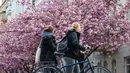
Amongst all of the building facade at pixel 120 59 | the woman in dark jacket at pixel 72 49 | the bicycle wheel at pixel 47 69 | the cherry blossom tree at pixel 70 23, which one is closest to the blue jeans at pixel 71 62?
the woman in dark jacket at pixel 72 49

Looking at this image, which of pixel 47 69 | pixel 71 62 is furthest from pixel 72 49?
pixel 47 69

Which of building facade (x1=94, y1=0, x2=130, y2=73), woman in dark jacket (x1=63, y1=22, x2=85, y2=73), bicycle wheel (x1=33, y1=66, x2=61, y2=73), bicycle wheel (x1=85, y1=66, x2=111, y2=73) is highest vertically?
woman in dark jacket (x1=63, y1=22, x2=85, y2=73)

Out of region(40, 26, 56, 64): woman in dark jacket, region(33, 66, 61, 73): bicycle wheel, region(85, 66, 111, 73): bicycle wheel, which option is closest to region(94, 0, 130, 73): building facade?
region(40, 26, 56, 64): woman in dark jacket

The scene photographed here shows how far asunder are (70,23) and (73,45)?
10.3 metres

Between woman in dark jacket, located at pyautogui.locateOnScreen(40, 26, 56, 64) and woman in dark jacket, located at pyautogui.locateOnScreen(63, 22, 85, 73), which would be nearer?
woman in dark jacket, located at pyautogui.locateOnScreen(63, 22, 85, 73)

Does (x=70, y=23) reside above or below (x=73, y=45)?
above

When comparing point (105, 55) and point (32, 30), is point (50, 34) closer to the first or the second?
point (32, 30)

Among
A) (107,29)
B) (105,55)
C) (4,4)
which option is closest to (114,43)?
(107,29)

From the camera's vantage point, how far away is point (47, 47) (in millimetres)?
11820

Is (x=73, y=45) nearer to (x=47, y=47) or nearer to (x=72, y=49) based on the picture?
(x=72, y=49)

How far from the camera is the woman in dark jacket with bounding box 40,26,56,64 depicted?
1172 cm

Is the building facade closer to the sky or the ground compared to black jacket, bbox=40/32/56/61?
closer to the ground

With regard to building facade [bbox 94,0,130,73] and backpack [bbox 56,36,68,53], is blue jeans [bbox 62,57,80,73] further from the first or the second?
building facade [bbox 94,0,130,73]

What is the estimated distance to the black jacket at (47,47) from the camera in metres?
11.7
